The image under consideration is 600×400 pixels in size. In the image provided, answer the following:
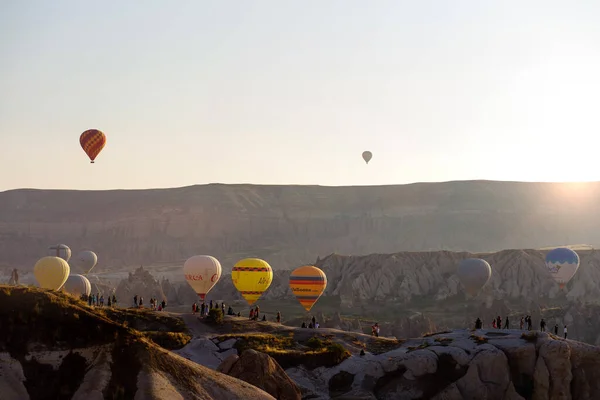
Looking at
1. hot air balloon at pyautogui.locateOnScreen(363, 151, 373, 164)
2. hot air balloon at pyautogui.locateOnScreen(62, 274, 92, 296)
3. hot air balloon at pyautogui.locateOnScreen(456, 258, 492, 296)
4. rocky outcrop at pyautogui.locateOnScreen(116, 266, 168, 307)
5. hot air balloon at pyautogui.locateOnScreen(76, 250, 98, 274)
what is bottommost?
hot air balloon at pyautogui.locateOnScreen(62, 274, 92, 296)

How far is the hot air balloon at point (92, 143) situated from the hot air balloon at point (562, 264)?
55109 mm

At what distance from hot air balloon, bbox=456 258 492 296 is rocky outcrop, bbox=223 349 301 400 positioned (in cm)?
7643

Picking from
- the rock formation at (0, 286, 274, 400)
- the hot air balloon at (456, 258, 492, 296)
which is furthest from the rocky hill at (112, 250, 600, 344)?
the rock formation at (0, 286, 274, 400)

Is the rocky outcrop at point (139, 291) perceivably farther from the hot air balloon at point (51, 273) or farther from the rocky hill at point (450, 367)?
the rocky hill at point (450, 367)

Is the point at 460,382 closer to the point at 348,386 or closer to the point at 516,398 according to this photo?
the point at 516,398

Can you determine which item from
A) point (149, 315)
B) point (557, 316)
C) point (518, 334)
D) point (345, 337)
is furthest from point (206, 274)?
point (557, 316)

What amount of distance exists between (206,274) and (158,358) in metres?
46.5

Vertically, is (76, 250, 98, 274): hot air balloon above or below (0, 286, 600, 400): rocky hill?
above

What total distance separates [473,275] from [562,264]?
10.5 metres

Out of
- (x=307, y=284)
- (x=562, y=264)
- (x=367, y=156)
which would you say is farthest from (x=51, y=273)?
(x=367, y=156)

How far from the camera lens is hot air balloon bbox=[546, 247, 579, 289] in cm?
10888

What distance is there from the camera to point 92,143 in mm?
87750

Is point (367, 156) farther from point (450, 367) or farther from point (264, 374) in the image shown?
point (264, 374)

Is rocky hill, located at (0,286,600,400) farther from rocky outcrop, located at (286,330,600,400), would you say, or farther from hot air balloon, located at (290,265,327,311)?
hot air balloon, located at (290,265,327,311)
